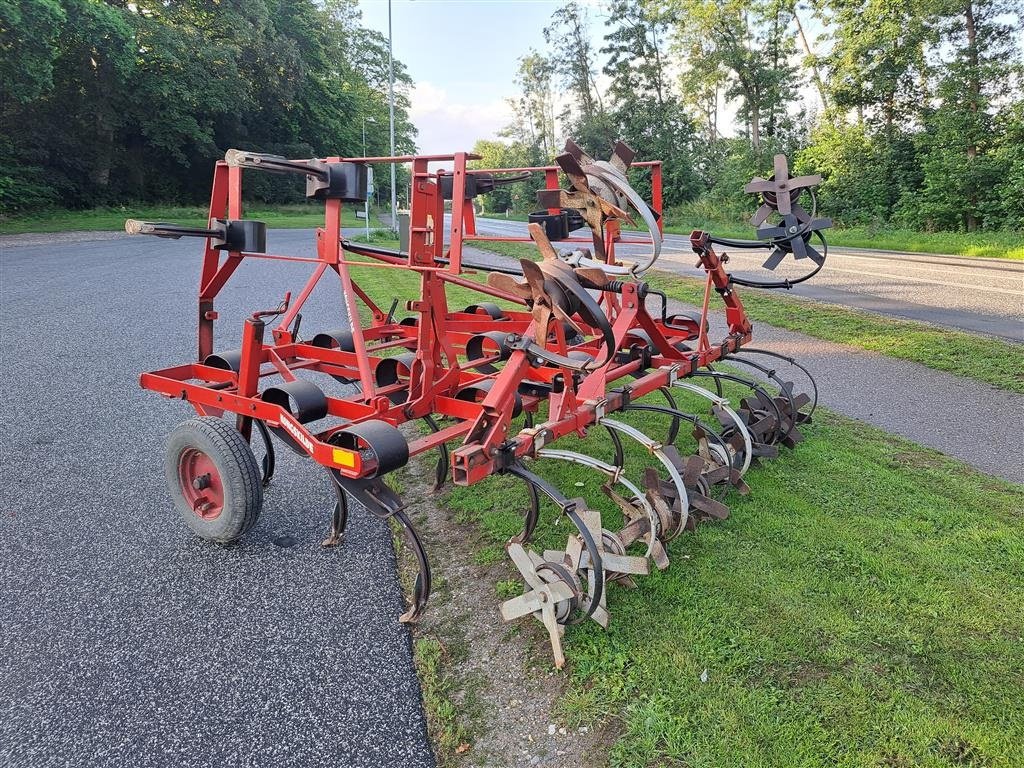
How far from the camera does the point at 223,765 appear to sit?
7.66ft

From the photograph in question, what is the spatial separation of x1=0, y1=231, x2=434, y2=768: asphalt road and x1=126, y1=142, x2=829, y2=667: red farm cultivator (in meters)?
0.29

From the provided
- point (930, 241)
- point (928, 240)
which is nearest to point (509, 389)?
point (930, 241)

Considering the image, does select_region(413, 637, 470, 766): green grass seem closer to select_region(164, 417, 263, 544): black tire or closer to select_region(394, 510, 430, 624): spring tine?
select_region(394, 510, 430, 624): spring tine

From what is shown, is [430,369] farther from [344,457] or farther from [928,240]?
[928,240]

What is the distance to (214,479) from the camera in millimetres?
3850

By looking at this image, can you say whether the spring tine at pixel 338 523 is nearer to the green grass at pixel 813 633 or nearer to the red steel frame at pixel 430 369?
the red steel frame at pixel 430 369

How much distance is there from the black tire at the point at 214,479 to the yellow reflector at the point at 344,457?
794mm

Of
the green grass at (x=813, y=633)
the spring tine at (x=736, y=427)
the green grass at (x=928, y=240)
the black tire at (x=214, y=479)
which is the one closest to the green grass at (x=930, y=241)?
the green grass at (x=928, y=240)

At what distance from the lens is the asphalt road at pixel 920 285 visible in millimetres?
9352

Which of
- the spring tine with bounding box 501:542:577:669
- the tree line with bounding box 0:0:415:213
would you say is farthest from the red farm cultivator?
the tree line with bounding box 0:0:415:213

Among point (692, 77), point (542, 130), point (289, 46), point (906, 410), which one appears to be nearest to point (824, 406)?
point (906, 410)

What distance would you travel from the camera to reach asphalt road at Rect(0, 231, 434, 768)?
245 centimetres

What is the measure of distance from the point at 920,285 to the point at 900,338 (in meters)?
4.91

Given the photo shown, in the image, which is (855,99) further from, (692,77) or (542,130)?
(542,130)
